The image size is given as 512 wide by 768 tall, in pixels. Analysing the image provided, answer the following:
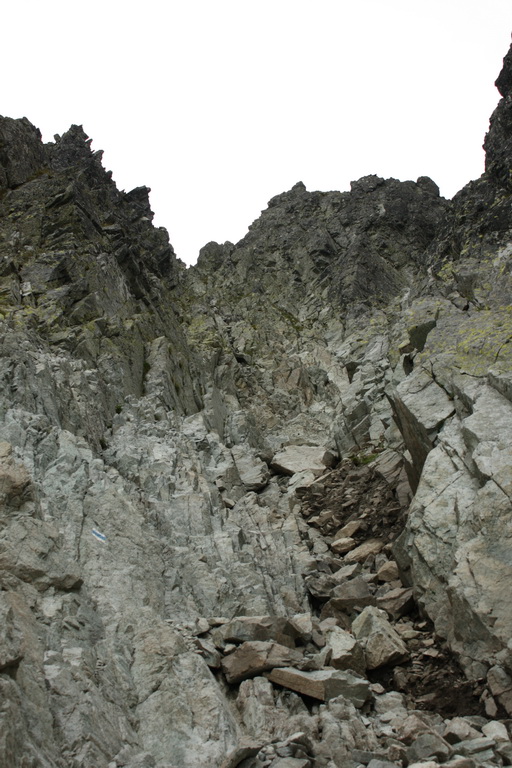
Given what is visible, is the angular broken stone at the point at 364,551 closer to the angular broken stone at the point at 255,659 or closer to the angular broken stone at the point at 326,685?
the angular broken stone at the point at 255,659

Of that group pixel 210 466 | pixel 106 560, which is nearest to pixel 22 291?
pixel 210 466

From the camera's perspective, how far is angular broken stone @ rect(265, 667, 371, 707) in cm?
1312

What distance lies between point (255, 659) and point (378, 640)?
12.6 feet

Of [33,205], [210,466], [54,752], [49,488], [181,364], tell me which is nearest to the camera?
[54,752]

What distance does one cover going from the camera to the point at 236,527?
2286 centimetres

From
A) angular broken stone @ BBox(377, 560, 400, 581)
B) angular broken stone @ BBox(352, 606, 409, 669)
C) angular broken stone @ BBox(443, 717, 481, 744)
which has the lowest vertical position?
angular broken stone @ BBox(443, 717, 481, 744)

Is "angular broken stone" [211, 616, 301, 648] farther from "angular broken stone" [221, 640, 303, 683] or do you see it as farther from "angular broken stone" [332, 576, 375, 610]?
"angular broken stone" [332, 576, 375, 610]

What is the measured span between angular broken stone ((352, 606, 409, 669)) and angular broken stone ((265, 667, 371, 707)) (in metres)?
2.01

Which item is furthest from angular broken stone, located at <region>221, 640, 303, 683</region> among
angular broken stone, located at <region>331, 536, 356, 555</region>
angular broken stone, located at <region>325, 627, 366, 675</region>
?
angular broken stone, located at <region>331, 536, 356, 555</region>

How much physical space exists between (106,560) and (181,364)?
22.9 m

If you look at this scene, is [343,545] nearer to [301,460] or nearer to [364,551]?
[364,551]

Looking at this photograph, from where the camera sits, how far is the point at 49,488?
18.0 metres

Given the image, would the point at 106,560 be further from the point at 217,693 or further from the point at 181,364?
the point at 181,364

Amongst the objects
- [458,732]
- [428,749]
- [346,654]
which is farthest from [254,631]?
[428,749]
